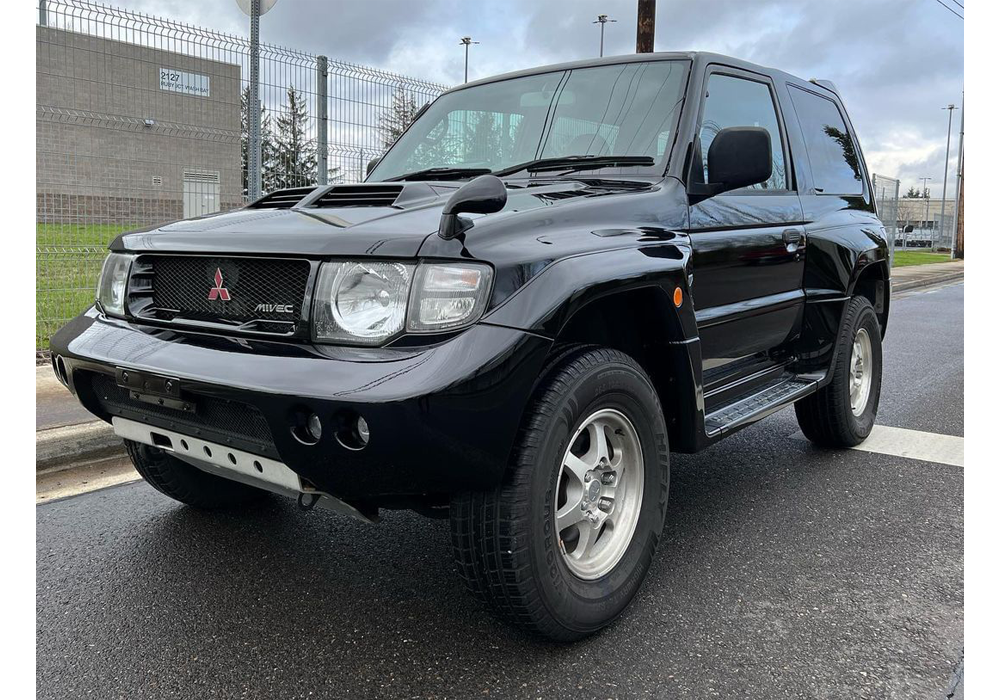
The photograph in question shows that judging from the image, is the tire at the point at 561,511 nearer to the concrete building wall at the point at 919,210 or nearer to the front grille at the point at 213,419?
the front grille at the point at 213,419

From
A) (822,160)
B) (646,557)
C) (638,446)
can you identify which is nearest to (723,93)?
(822,160)

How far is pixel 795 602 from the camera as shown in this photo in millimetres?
2895

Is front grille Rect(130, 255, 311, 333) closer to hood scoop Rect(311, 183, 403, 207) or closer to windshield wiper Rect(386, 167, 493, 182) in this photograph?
hood scoop Rect(311, 183, 403, 207)

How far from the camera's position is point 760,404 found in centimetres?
359

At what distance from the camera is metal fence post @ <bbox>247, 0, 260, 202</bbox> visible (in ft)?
22.3

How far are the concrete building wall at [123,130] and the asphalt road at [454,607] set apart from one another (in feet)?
12.3

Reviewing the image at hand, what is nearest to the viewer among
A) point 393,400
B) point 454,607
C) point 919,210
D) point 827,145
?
point 393,400

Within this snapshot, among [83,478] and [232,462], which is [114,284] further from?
[83,478]

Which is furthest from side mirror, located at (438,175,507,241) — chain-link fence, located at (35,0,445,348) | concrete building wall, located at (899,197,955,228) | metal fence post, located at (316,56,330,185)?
concrete building wall, located at (899,197,955,228)

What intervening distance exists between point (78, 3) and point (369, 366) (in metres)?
5.69

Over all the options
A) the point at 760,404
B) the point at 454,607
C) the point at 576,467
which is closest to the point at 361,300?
the point at 576,467

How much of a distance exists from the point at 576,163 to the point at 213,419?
179cm

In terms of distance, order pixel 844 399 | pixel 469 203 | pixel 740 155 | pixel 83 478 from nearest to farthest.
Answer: pixel 469 203 < pixel 740 155 < pixel 83 478 < pixel 844 399

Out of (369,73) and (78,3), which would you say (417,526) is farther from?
(369,73)
